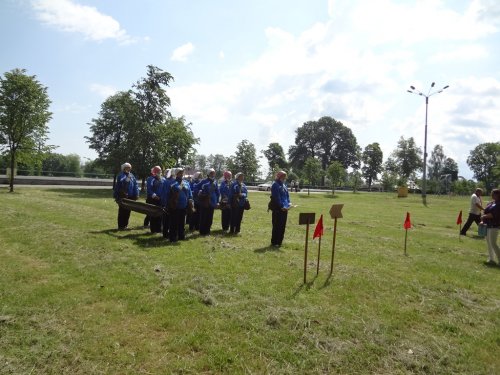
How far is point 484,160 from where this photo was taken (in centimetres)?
12356

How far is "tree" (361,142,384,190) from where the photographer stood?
10719cm

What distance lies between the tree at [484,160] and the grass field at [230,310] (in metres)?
125

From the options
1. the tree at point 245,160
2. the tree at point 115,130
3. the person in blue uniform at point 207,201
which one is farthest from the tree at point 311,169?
the person in blue uniform at point 207,201

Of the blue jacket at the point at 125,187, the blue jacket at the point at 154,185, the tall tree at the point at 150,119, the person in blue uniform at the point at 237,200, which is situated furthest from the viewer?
the tall tree at the point at 150,119

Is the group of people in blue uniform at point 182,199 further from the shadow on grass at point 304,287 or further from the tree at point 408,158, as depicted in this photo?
the tree at point 408,158

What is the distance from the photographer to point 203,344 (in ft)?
17.6

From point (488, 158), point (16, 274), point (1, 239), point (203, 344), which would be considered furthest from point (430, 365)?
point (488, 158)

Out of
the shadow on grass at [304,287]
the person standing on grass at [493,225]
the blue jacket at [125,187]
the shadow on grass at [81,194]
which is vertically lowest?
the shadow on grass at [304,287]

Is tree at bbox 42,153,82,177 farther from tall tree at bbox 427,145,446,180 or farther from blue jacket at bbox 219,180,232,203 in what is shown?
tall tree at bbox 427,145,446,180

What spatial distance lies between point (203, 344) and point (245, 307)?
1.41 meters

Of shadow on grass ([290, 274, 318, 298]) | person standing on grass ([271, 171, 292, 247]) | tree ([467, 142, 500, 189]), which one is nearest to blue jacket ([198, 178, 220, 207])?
person standing on grass ([271, 171, 292, 247])

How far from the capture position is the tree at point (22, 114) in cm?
2823

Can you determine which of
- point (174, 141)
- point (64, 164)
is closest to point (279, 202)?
point (174, 141)

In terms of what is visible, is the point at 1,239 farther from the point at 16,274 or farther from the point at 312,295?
the point at 312,295
